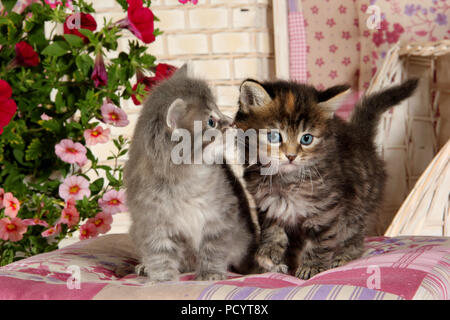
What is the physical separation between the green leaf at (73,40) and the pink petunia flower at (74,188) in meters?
0.44

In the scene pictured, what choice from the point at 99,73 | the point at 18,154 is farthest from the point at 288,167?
the point at 18,154

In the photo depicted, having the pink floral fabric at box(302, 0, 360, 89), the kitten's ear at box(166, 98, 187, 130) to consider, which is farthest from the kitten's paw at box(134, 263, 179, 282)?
the pink floral fabric at box(302, 0, 360, 89)

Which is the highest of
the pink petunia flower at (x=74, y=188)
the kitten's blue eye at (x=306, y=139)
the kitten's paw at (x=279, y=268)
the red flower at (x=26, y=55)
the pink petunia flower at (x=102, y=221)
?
the red flower at (x=26, y=55)

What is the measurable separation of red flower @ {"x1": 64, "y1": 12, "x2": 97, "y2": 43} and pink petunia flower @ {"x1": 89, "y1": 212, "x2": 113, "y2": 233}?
0.59m

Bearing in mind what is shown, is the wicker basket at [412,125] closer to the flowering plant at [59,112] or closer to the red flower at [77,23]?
the flowering plant at [59,112]

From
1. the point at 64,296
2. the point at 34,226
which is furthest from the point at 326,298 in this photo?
the point at 34,226

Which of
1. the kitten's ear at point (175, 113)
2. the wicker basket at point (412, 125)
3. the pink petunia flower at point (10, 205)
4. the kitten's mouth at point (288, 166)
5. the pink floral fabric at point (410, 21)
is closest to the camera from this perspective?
the kitten's ear at point (175, 113)

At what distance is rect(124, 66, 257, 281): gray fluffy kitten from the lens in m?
1.17

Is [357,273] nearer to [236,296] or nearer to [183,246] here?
[236,296]

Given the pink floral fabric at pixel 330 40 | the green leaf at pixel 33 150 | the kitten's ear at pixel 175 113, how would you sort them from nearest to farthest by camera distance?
the kitten's ear at pixel 175 113 < the green leaf at pixel 33 150 < the pink floral fabric at pixel 330 40

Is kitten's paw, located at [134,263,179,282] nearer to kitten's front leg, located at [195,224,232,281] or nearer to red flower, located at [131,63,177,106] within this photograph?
kitten's front leg, located at [195,224,232,281]

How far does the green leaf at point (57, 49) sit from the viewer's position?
156 centimetres

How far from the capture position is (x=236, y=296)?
0.99 m

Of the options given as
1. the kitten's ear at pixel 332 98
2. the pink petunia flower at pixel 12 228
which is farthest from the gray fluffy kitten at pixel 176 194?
the pink petunia flower at pixel 12 228
